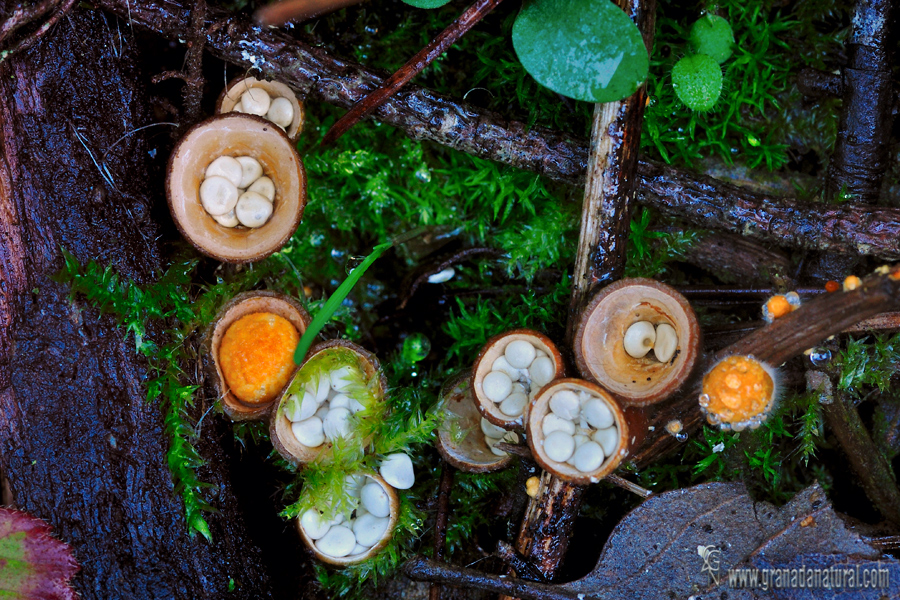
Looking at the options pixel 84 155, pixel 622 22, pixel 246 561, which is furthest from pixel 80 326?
pixel 622 22

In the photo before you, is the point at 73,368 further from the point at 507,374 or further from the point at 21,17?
the point at 507,374

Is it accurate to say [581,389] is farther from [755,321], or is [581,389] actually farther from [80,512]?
[80,512]

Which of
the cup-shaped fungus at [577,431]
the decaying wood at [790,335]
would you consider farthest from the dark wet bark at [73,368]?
the decaying wood at [790,335]

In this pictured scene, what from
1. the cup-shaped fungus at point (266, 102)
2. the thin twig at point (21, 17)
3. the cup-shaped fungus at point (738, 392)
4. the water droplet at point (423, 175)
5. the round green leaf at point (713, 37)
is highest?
the thin twig at point (21, 17)

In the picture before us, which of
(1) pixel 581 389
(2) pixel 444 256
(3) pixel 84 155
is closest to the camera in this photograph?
(1) pixel 581 389

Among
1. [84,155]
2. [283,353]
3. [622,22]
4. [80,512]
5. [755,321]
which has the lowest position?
[80,512]

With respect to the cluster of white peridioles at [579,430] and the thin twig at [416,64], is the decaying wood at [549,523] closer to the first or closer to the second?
the cluster of white peridioles at [579,430]

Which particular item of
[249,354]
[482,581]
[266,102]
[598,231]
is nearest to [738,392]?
[598,231]

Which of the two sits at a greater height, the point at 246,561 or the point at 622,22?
the point at 622,22
